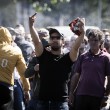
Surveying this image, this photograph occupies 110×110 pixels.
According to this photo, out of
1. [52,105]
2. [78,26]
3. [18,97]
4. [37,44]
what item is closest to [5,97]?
[18,97]

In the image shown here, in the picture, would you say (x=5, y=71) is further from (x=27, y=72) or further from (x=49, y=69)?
(x=49, y=69)

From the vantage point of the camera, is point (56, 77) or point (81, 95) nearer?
point (56, 77)

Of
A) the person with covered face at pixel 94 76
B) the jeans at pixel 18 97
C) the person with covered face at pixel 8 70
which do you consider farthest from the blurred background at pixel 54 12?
the person with covered face at pixel 94 76

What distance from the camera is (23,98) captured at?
10.8 m

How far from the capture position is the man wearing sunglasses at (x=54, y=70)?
28.6 ft

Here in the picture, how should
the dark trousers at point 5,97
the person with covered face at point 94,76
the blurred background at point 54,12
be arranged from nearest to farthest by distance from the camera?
the person with covered face at point 94,76 → the dark trousers at point 5,97 → the blurred background at point 54,12

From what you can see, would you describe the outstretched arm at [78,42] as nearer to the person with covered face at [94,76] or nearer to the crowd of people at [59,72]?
the crowd of people at [59,72]

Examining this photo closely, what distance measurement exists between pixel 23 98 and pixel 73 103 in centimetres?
130

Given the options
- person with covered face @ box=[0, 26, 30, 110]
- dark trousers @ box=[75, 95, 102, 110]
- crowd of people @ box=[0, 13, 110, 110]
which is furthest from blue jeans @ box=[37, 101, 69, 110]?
person with covered face @ box=[0, 26, 30, 110]

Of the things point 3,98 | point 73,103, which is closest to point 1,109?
point 3,98

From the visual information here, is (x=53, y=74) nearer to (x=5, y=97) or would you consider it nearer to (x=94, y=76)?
(x=94, y=76)

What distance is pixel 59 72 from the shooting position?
8719mm

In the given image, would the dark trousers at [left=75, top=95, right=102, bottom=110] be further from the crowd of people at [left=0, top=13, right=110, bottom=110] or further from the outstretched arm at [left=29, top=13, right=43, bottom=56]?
the outstretched arm at [left=29, top=13, right=43, bottom=56]

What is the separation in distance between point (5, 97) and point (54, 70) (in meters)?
1.35
